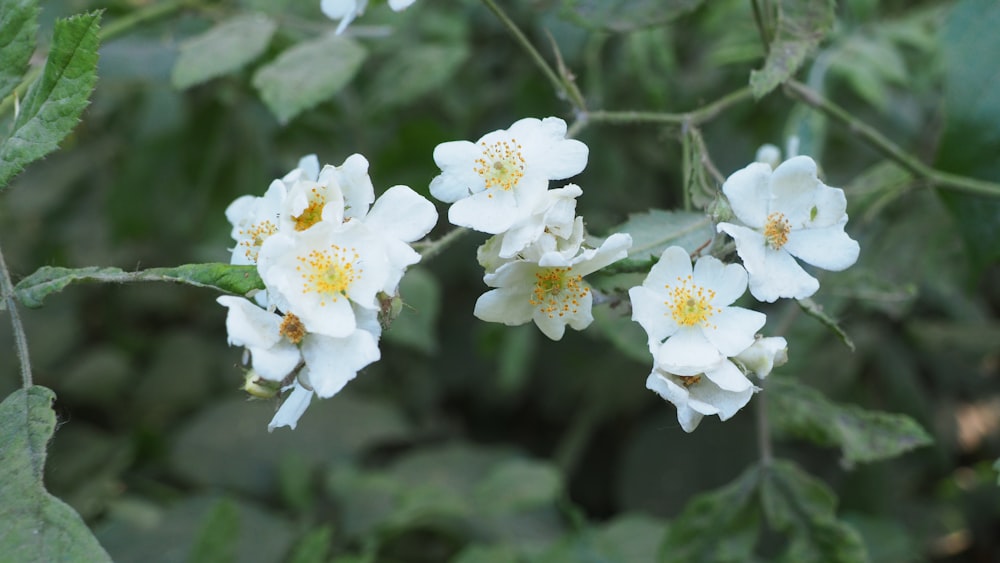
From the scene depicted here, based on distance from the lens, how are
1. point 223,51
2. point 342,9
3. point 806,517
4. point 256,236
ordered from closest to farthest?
1. point 256,236
2. point 342,9
3. point 806,517
4. point 223,51

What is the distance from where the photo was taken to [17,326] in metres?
1.23

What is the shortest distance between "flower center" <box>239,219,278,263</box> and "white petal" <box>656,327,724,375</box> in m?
0.56

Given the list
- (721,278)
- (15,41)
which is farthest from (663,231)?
(15,41)

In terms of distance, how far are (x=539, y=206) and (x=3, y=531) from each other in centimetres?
75

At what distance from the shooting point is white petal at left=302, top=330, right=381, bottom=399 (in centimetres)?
109

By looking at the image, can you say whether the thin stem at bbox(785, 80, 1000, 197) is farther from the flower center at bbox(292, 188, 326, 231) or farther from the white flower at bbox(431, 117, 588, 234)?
the flower center at bbox(292, 188, 326, 231)

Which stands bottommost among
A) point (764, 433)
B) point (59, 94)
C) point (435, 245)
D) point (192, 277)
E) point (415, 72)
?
point (764, 433)

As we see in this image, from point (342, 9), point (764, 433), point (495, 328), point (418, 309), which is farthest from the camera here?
point (495, 328)

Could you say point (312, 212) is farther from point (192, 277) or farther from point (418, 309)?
point (418, 309)

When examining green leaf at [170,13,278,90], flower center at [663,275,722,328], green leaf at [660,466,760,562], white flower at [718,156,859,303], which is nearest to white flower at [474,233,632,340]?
flower center at [663,275,722,328]

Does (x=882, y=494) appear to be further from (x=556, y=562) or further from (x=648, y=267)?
(x=648, y=267)

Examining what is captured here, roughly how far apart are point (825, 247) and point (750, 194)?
0.13 meters

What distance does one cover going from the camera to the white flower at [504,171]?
4.02ft

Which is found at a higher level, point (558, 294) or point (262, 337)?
point (262, 337)
